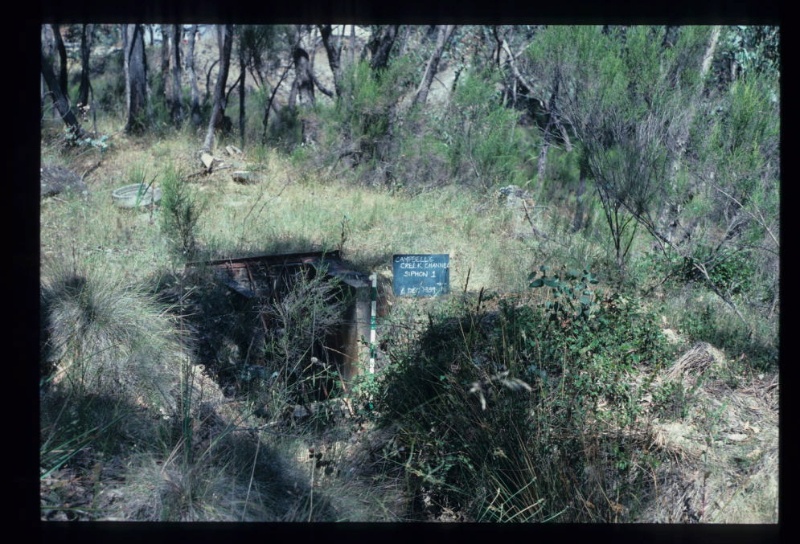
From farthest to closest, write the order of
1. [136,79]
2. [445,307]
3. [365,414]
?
1. [136,79]
2. [445,307]
3. [365,414]

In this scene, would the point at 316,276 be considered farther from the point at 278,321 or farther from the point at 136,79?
the point at 136,79

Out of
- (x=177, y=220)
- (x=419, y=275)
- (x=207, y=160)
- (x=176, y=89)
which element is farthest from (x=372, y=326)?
(x=176, y=89)

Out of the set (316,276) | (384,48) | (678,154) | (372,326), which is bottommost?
(372,326)

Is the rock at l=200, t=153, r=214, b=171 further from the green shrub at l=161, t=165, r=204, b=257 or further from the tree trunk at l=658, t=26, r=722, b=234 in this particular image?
the tree trunk at l=658, t=26, r=722, b=234

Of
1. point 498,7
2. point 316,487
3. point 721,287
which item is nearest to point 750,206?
point 721,287

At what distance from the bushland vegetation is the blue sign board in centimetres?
24

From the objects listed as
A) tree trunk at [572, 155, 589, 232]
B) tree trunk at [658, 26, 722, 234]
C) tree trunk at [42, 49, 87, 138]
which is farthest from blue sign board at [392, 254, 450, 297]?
tree trunk at [42, 49, 87, 138]

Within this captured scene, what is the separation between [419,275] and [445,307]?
56 centimetres

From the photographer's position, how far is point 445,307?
6094 millimetres

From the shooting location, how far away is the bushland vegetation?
394cm

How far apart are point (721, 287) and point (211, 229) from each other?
5.07 metres

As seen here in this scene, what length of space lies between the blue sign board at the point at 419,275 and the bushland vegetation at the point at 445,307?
0.78 feet

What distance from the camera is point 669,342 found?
18.3 ft

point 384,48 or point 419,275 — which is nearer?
point 419,275
